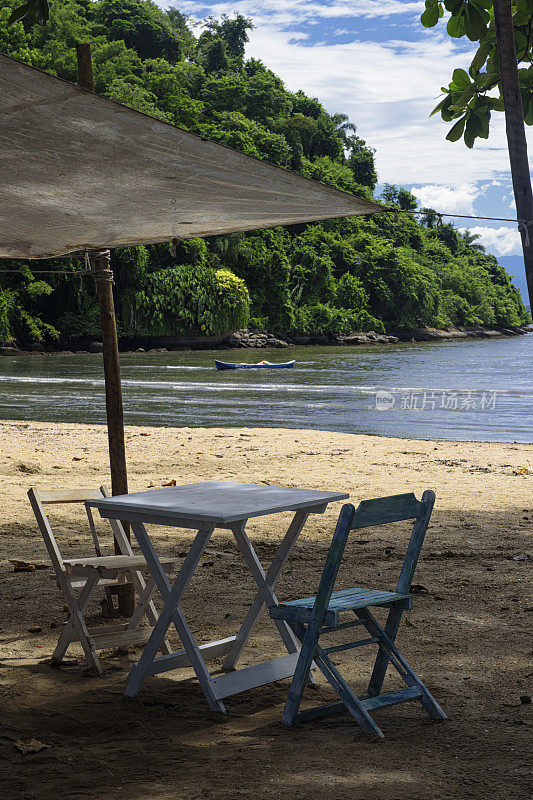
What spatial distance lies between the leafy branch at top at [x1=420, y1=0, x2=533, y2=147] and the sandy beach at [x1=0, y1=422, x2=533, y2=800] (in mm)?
2301

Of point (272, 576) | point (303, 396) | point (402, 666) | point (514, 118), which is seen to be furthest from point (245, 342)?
point (514, 118)

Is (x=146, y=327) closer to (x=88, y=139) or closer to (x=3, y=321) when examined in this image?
(x=3, y=321)

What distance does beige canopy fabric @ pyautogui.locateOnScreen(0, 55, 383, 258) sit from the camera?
3488 millimetres

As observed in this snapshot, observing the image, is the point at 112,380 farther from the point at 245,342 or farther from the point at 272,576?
the point at 245,342

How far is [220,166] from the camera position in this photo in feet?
12.7

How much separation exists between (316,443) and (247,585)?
26.6 ft

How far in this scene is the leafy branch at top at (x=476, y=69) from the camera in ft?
10.3

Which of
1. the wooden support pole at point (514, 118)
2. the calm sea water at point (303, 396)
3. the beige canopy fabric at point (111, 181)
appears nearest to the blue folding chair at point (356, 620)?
the wooden support pole at point (514, 118)

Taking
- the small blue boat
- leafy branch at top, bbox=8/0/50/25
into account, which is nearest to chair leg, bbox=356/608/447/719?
leafy branch at top, bbox=8/0/50/25

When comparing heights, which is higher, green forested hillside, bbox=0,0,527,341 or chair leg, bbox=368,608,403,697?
green forested hillside, bbox=0,0,527,341

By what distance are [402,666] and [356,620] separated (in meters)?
0.26

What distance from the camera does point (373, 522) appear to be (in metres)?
2.82

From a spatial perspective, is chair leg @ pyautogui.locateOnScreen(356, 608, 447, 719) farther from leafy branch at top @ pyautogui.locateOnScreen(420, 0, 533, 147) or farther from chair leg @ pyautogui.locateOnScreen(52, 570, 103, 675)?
leafy branch at top @ pyautogui.locateOnScreen(420, 0, 533, 147)

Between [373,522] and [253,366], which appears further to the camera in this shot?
[253,366]
